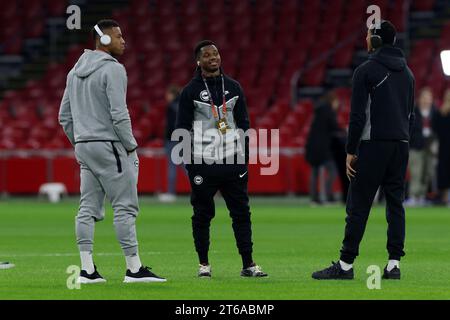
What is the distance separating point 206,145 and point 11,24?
3294 cm

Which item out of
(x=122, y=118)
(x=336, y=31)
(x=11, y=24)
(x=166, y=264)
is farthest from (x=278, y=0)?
(x=122, y=118)

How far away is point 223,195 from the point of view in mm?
13188

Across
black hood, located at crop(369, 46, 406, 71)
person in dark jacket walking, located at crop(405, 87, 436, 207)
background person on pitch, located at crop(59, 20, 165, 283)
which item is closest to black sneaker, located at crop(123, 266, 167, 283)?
background person on pitch, located at crop(59, 20, 165, 283)

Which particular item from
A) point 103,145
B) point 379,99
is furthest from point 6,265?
point 379,99

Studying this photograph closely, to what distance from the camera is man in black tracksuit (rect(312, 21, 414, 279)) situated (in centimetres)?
1273

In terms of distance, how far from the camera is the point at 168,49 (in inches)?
1593

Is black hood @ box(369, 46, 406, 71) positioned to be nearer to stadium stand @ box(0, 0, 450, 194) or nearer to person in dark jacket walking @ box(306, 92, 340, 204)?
person in dark jacket walking @ box(306, 92, 340, 204)

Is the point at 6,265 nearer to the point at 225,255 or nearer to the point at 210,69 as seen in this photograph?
the point at 225,255

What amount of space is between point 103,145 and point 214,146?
4.39ft

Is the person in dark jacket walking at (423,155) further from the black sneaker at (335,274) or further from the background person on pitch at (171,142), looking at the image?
the black sneaker at (335,274)

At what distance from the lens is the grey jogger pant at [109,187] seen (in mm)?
12203

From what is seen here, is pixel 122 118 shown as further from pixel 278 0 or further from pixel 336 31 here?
pixel 278 0

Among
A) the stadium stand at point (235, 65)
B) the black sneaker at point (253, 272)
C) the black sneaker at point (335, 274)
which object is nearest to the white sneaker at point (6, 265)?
the black sneaker at point (253, 272)
